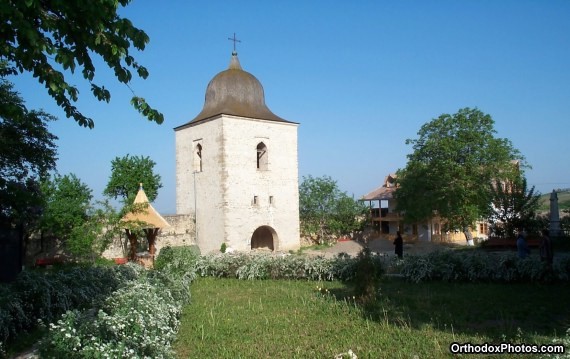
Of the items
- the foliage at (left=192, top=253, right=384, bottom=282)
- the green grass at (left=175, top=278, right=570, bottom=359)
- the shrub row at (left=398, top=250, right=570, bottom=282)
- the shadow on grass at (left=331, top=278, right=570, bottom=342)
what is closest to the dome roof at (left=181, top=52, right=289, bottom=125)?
the foliage at (left=192, top=253, right=384, bottom=282)

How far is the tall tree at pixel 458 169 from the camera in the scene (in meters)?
25.5

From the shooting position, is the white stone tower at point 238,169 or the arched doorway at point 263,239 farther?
the arched doorway at point 263,239

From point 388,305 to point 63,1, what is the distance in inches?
300

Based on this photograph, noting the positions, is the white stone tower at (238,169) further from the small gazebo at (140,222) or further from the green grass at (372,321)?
the green grass at (372,321)

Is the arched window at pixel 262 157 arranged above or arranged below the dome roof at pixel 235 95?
below

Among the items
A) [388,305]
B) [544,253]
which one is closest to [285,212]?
[544,253]

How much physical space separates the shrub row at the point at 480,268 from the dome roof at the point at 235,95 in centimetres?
1532

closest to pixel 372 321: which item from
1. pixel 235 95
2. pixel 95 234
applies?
pixel 95 234

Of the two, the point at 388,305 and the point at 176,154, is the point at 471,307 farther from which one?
the point at 176,154

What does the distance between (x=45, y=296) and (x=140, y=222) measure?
9.82 metres

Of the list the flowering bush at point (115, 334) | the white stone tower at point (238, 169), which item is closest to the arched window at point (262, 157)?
the white stone tower at point (238, 169)

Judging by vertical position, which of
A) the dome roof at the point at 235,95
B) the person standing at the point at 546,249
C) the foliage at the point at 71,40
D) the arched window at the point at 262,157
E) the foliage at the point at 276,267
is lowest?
the foliage at the point at 276,267

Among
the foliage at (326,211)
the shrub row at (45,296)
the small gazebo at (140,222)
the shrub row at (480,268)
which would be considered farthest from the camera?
the foliage at (326,211)

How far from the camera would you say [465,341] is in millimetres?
6785
